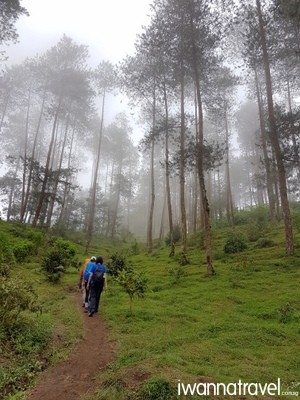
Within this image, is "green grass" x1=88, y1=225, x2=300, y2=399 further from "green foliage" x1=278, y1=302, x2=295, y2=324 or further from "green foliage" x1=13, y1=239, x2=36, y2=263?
"green foliage" x1=13, y1=239, x2=36, y2=263

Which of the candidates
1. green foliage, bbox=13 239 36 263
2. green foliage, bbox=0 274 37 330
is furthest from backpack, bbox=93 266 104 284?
green foliage, bbox=13 239 36 263

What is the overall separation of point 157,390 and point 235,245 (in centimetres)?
1350

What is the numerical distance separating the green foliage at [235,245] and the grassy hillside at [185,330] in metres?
2.05

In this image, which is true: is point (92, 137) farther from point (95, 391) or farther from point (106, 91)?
point (95, 391)

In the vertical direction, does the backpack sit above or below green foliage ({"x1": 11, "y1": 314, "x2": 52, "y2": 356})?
above

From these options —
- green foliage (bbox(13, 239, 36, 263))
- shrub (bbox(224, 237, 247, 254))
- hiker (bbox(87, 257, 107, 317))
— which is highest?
shrub (bbox(224, 237, 247, 254))

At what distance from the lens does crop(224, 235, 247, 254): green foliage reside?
56.4ft

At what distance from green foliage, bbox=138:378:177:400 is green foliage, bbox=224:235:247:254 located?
43.2ft

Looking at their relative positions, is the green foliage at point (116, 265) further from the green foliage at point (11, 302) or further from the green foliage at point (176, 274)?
the green foliage at point (11, 302)

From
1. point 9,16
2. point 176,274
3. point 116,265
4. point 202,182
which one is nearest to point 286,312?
point 176,274

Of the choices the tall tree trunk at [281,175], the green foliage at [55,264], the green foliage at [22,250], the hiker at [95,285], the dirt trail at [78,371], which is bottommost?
the dirt trail at [78,371]

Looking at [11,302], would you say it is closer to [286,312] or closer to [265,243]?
[286,312]

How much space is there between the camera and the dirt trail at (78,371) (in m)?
5.00

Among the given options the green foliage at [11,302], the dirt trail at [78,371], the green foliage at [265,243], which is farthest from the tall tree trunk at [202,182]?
the green foliage at [11,302]
